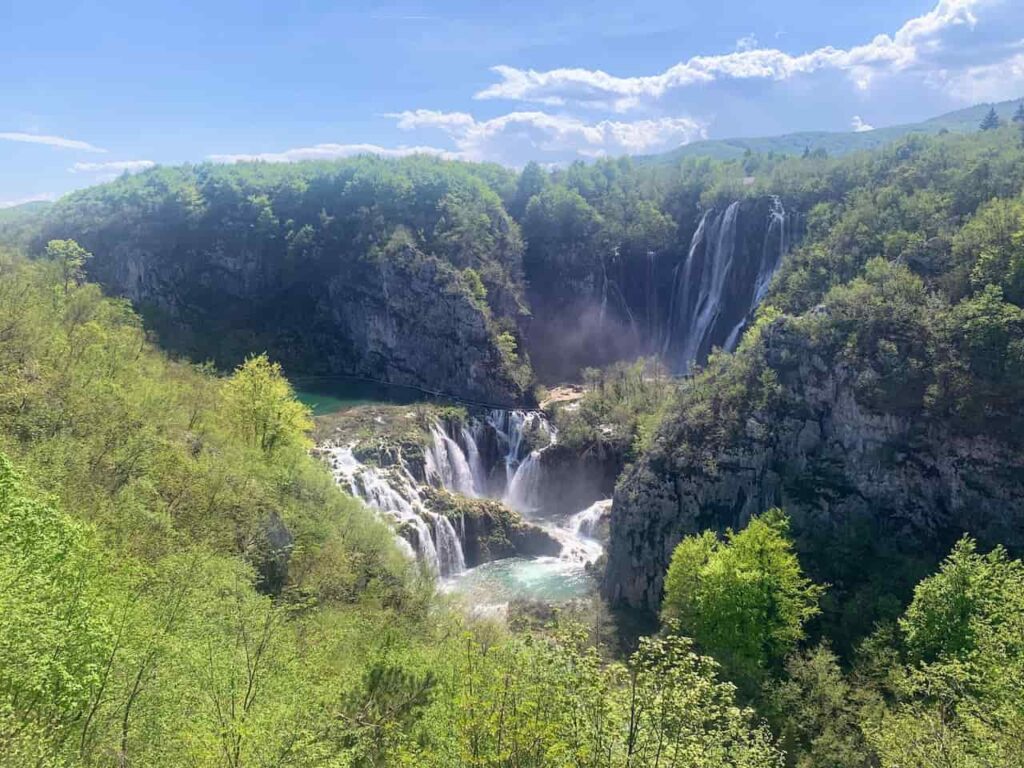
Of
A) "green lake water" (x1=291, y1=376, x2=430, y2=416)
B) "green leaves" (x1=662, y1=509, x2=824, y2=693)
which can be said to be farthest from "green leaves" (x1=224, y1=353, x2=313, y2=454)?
"green lake water" (x1=291, y1=376, x2=430, y2=416)

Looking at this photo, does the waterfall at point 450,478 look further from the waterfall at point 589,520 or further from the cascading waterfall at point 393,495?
the waterfall at point 589,520

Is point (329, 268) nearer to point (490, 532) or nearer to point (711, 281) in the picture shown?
point (711, 281)

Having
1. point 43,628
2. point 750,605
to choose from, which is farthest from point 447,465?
point 43,628

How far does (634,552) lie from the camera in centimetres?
3819

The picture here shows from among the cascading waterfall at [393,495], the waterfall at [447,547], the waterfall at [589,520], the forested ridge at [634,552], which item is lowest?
the waterfall at [589,520]

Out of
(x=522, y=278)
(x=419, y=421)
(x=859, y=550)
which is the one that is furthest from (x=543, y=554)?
(x=522, y=278)

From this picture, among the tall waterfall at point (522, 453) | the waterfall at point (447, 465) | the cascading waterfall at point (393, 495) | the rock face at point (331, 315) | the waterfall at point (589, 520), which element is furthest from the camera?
the rock face at point (331, 315)

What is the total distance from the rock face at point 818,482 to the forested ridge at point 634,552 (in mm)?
144

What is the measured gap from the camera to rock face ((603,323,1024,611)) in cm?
3009

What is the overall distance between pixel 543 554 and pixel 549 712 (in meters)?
36.6

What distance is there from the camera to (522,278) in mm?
90500

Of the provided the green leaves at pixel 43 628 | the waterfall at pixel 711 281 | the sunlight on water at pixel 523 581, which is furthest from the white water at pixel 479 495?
the green leaves at pixel 43 628

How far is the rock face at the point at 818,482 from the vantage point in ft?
98.7

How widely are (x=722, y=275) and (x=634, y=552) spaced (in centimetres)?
4616
